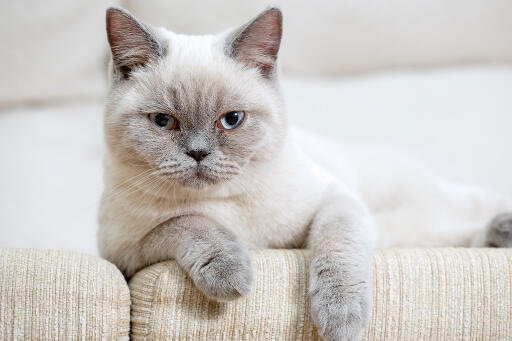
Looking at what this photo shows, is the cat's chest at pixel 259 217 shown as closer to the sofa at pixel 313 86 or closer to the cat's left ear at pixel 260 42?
the cat's left ear at pixel 260 42

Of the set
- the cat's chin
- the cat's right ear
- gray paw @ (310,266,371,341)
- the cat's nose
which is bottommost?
gray paw @ (310,266,371,341)

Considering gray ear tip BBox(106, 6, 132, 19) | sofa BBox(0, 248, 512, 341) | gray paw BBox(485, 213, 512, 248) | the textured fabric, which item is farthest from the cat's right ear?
the textured fabric

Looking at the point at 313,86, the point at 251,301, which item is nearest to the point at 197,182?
the point at 251,301

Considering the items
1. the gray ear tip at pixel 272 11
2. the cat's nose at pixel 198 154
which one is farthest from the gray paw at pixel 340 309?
the gray ear tip at pixel 272 11

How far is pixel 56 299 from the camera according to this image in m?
1.12

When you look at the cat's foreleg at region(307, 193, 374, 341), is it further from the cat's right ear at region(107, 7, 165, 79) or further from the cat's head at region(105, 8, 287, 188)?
the cat's right ear at region(107, 7, 165, 79)

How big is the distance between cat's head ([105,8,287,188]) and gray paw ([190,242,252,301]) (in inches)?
7.8

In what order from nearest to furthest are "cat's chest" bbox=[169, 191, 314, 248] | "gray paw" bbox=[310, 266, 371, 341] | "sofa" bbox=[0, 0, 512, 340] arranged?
"gray paw" bbox=[310, 266, 371, 341]
"cat's chest" bbox=[169, 191, 314, 248]
"sofa" bbox=[0, 0, 512, 340]

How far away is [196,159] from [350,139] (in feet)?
5.01

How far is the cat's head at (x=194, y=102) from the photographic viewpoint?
1.25 metres

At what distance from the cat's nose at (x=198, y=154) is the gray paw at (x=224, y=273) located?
0.75ft

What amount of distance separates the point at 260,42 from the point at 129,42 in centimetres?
34

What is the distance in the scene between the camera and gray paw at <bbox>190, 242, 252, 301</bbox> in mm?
1109

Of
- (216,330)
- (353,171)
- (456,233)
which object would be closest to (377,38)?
(353,171)
